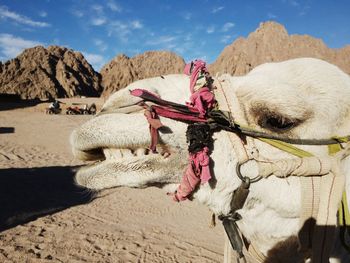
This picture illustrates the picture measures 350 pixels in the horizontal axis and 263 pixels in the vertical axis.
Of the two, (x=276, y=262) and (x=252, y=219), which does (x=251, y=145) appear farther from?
(x=276, y=262)

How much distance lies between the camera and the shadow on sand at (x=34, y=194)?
9.32 metres

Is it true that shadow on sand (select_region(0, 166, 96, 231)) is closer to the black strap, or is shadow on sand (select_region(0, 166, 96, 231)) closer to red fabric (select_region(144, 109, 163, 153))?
the black strap

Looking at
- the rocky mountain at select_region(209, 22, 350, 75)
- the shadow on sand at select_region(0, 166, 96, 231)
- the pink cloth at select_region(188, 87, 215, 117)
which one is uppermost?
the rocky mountain at select_region(209, 22, 350, 75)

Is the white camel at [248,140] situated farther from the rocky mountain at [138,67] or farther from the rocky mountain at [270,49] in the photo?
the rocky mountain at [138,67]

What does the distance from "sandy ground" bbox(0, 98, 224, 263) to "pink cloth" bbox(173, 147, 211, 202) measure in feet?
9.61

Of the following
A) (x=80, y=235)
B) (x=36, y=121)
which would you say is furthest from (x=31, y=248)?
(x=36, y=121)

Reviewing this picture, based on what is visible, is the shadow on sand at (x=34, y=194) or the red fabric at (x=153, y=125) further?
the shadow on sand at (x=34, y=194)

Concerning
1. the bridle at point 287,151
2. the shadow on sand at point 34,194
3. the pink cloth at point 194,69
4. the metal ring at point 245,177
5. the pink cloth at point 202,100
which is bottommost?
the shadow on sand at point 34,194

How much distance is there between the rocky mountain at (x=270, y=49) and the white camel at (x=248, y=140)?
6943 centimetres

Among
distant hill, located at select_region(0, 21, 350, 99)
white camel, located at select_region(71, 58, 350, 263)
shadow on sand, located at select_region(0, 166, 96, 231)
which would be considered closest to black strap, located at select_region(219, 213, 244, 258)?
white camel, located at select_region(71, 58, 350, 263)

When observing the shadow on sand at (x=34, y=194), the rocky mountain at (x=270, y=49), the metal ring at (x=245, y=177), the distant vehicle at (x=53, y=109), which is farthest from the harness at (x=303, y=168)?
Result: the rocky mountain at (x=270, y=49)

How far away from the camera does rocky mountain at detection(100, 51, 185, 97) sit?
8838 centimetres

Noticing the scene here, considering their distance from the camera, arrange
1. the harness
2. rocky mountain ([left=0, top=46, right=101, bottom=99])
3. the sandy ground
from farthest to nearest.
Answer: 1. rocky mountain ([left=0, top=46, right=101, bottom=99])
2. the sandy ground
3. the harness

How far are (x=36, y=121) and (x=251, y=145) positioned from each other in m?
28.1
